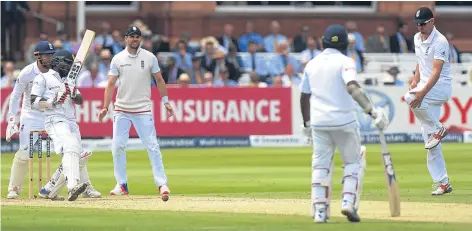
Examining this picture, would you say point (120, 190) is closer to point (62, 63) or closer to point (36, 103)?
point (36, 103)

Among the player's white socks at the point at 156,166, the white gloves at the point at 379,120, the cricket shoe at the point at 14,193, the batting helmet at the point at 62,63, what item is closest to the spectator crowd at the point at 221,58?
the cricket shoe at the point at 14,193

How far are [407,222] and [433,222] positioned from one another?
233mm

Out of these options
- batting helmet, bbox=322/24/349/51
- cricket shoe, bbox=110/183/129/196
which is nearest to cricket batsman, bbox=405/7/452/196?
batting helmet, bbox=322/24/349/51

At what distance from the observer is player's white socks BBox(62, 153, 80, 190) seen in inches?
599

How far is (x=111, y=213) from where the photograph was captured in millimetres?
13781

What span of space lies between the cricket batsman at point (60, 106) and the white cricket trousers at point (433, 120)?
380 cm

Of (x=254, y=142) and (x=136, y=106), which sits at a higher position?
(x=136, y=106)

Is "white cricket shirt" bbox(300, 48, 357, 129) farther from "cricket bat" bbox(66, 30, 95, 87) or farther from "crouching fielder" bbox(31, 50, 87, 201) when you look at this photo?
"cricket bat" bbox(66, 30, 95, 87)

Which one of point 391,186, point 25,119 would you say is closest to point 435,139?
point 391,186

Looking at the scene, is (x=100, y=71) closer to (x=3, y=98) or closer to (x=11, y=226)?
(x=3, y=98)

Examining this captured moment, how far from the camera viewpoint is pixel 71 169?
15.3 meters

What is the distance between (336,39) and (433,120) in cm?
360

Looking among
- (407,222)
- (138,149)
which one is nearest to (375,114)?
(407,222)

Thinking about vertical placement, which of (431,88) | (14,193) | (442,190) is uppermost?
(431,88)
